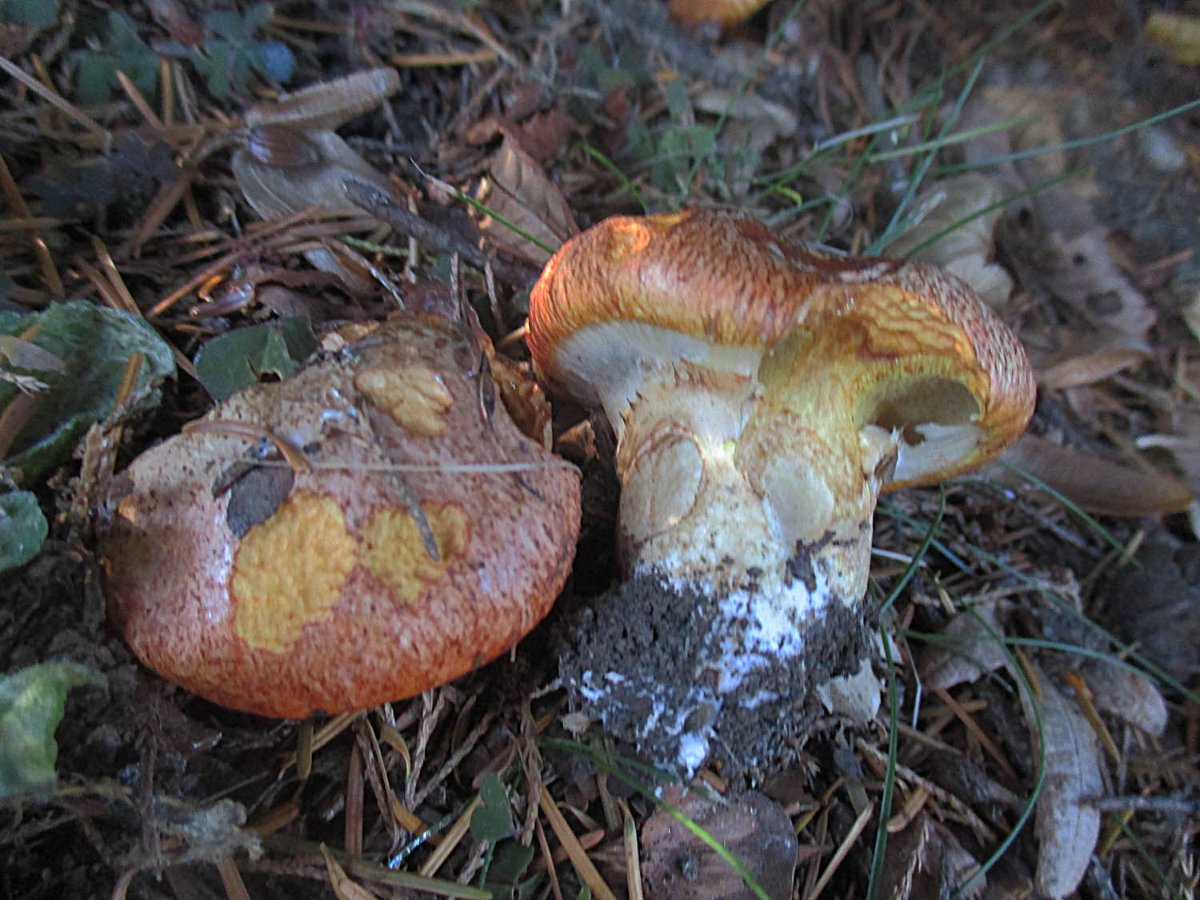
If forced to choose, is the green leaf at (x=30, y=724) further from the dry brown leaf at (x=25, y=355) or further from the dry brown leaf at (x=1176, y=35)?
the dry brown leaf at (x=1176, y=35)

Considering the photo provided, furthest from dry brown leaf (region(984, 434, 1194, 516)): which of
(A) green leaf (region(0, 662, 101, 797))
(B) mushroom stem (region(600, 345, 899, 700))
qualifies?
(A) green leaf (region(0, 662, 101, 797))

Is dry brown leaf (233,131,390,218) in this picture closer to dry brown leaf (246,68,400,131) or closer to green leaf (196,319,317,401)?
dry brown leaf (246,68,400,131)

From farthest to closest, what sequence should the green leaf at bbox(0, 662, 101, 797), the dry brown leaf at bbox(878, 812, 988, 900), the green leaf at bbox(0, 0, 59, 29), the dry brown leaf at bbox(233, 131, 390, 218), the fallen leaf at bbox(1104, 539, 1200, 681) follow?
the fallen leaf at bbox(1104, 539, 1200, 681), the dry brown leaf at bbox(233, 131, 390, 218), the green leaf at bbox(0, 0, 59, 29), the dry brown leaf at bbox(878, 812, 988, 900), the green leaf at bbox(0, 662, 101, 797)

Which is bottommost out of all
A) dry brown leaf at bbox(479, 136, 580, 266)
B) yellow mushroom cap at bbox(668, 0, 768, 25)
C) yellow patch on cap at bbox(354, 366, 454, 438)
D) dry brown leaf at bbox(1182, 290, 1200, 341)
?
dry brown leaf at bbox(1182, 290, 1200, 341)

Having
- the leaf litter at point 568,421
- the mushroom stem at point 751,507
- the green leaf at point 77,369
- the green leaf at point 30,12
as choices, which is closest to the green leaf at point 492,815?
the leaf litter at point 568,421

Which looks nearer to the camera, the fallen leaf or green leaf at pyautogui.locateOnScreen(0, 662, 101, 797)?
green leaf at pyautogui.locateOnScreen(0, 662, 101, 797)

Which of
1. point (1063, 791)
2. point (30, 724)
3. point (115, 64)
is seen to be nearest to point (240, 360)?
point (30, 724)

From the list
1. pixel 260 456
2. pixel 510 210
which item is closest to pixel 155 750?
pixel 260 456

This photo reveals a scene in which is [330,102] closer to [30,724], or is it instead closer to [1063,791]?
[30,724]
